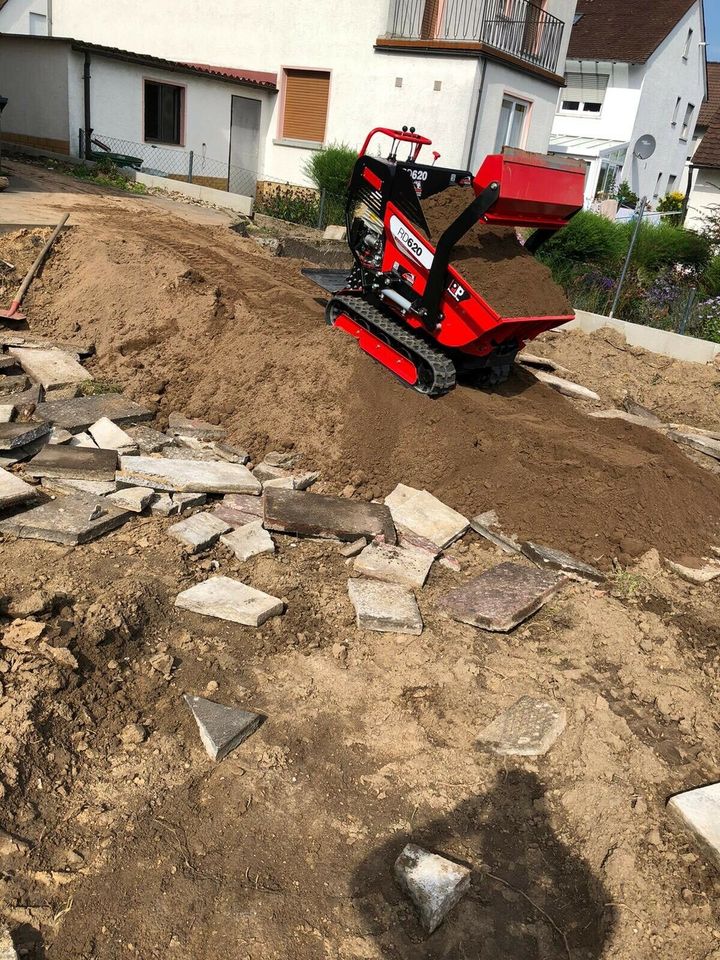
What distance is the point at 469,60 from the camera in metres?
16.5

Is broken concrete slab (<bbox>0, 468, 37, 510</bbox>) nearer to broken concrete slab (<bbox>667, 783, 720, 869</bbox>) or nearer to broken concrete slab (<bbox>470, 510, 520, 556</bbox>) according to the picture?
broken concrete slab (<bbox>470, 510, 520, 556</bbox>)

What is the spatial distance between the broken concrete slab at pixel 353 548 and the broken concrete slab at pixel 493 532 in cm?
99

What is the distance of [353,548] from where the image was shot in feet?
17.5

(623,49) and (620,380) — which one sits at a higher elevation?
(623,49)

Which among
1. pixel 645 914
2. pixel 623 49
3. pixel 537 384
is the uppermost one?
pixel 623 49

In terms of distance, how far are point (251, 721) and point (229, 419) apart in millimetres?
3789

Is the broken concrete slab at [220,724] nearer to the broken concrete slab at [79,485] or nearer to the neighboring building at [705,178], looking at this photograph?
the broken concrete slab at [79,485]

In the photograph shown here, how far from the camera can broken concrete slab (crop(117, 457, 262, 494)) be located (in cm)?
562

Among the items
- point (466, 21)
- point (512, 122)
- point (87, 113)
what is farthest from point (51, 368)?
point (512, 122)

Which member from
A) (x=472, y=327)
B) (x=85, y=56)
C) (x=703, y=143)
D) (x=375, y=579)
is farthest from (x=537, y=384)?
(x=703, y=143)

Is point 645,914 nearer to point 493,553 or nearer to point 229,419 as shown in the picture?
point 493,553

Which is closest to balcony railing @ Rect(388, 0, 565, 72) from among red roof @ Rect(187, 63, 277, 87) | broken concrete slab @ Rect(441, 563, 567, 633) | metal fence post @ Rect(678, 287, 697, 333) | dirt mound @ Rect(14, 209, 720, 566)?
red roof @ Rect(187, 63, 277, 87)

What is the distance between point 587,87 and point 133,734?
30.8 metres

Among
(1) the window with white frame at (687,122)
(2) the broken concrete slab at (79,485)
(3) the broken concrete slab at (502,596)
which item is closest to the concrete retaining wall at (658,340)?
(3) the broken concrete slab at (502,596)
